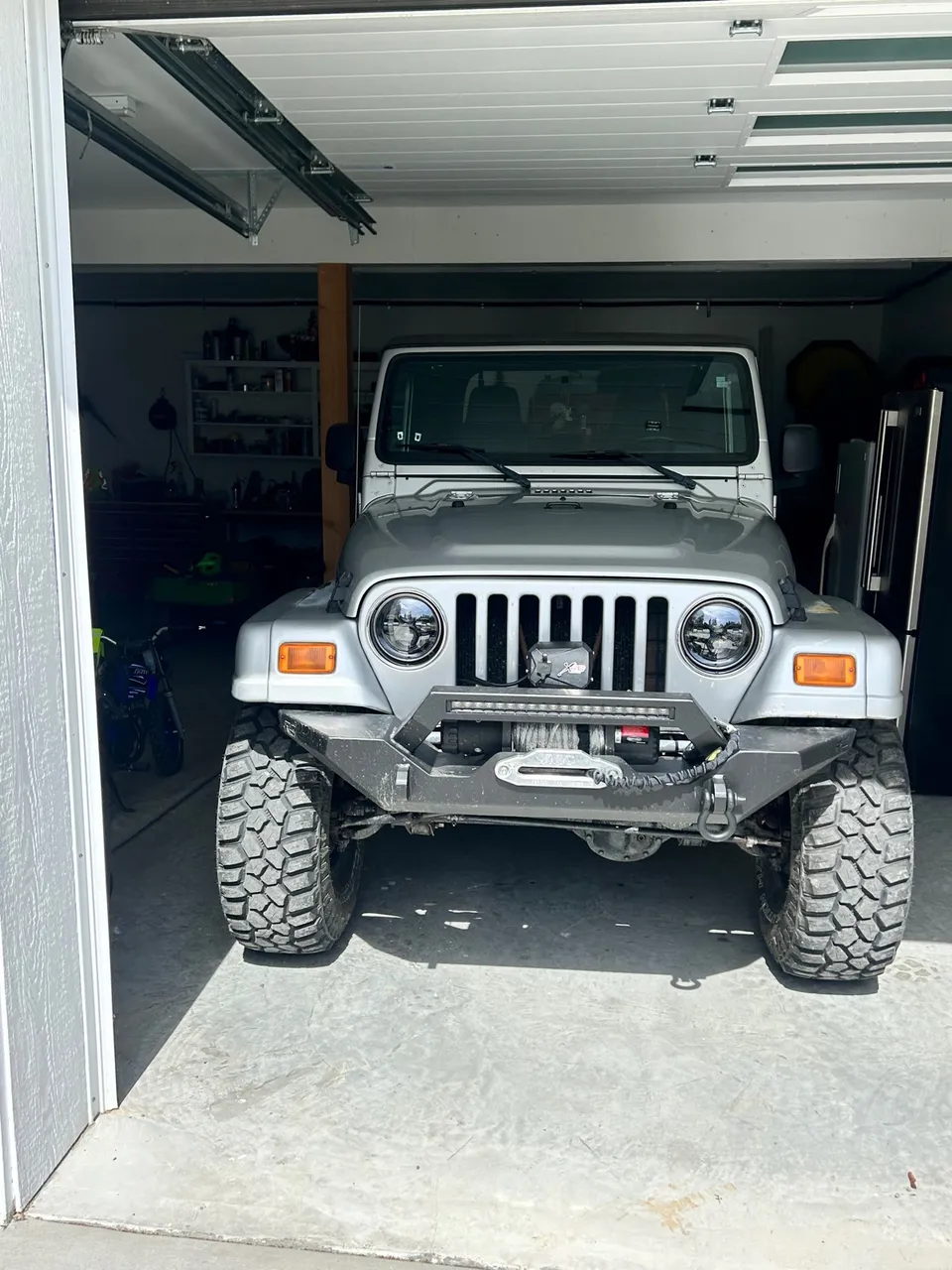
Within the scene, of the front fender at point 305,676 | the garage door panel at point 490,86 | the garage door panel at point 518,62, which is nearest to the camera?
the front fender at point 305,676

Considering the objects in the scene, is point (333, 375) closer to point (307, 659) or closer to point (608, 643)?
point (307, 659)

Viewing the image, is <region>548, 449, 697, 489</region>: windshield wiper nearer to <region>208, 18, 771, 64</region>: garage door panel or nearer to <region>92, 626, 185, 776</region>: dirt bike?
<region>208, 18, 771, 64</region>: garage door panel

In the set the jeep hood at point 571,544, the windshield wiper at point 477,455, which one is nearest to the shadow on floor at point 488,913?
the jeep hood at point 571,544

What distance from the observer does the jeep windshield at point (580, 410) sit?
3.67m

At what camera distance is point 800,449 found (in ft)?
11.9

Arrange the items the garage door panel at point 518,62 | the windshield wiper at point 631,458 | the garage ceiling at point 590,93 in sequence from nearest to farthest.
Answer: the garage ceiling at point 590,93
the garage door panel at point 518,62
the windshield wiper at point 631,458

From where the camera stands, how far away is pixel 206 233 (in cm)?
557

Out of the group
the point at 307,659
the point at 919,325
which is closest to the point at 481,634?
the point at 307,659

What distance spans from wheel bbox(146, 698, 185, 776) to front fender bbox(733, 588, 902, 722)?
9.51 feet

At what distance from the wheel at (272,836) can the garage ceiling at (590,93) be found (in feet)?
5.60

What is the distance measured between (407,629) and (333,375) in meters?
3.30

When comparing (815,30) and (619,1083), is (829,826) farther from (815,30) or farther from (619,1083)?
(815,30)

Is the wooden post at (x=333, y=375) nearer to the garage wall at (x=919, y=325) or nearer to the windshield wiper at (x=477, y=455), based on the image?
the windshield wiper at (x=477, y=455)

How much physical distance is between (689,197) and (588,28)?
249 cm
